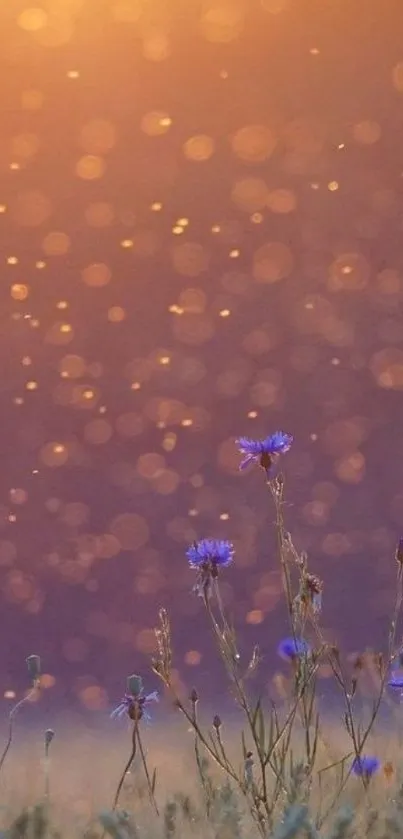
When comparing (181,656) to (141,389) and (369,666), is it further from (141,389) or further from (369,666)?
(141,389)

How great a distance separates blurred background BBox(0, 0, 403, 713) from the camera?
6.29ft

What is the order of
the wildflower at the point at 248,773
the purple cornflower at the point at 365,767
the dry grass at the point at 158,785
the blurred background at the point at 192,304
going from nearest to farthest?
the dry grass at the point at 158,785 → the wildflower at the point at 248,773 → the purple cornflower at the point at 365,767 → the blurred background at the point at 192,304

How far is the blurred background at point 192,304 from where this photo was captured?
192cm

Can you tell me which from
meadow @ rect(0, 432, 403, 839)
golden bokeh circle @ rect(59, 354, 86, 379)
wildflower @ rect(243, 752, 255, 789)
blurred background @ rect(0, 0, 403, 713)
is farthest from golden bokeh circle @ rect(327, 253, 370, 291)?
wildflower @ rect(243, 752, 255, 789)

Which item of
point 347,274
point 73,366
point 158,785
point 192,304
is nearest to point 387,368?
point 347,274

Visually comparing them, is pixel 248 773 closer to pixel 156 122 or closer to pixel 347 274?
pixel 347 274

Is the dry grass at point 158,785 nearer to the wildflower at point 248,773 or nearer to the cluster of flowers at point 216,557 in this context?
the wildflower at point 248,773

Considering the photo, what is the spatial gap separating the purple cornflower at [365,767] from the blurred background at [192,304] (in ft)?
1.28

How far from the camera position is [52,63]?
1938 mm

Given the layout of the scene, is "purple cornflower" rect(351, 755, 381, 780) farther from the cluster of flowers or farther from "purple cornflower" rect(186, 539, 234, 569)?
"purple cornflower" rect(186, 539, 234, 569)

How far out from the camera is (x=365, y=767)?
57.8 inches

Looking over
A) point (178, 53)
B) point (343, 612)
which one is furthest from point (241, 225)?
point (343, 612)

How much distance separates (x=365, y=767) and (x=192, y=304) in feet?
2.92

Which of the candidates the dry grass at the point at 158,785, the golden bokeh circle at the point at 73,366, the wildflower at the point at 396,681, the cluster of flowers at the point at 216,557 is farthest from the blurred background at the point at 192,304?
the cluster of flowers at the point at 216,557
